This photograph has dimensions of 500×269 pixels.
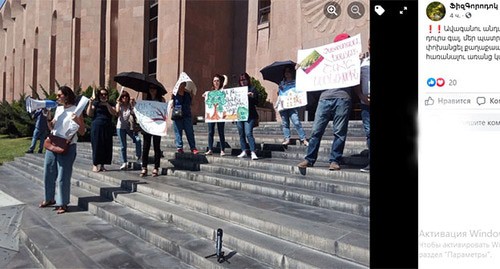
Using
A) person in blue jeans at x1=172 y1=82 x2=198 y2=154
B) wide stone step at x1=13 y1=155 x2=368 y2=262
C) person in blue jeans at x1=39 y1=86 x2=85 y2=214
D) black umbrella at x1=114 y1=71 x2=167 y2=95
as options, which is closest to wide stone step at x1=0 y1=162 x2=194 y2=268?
person in blue jeans at x1=39 y1=86 x2=85 y2=214

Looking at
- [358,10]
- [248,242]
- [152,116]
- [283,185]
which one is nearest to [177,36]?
[152,116]

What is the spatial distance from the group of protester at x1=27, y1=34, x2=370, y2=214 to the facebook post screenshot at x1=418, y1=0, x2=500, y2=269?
12.8 ft

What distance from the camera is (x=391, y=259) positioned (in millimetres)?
930

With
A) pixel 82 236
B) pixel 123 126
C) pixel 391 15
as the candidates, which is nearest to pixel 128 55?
pixel 123 126

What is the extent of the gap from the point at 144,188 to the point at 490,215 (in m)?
5.17

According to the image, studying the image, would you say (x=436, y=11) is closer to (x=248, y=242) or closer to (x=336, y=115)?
(x=248, y=242)

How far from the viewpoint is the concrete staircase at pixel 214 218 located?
10.0 ft

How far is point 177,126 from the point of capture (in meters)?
7.22

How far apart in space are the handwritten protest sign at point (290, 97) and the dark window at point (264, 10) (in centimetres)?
1068

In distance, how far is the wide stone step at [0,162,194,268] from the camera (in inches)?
129

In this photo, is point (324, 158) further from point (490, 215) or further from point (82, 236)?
point (490, 215)

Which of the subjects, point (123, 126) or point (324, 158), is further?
point (123, 126)

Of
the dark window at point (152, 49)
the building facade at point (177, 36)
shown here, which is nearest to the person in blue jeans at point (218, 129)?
the building facade at point (177, 36)

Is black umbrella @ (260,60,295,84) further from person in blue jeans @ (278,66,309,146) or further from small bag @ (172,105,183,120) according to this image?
small bag @ (172,105,183,120)
